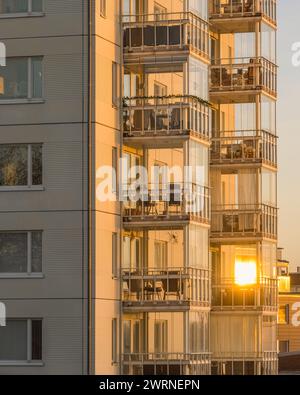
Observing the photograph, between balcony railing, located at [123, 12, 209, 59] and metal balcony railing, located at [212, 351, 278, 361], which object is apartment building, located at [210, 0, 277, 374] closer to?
metal balcony railing, located at [212, 351, 278, 361]

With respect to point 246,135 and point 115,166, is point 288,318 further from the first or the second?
point 115,166

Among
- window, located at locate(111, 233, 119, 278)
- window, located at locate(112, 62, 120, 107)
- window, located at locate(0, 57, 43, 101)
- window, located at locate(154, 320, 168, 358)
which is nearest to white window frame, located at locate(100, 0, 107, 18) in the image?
window, located at locate(112, 62, 120, 107)

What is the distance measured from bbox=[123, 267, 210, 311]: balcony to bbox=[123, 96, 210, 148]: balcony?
7.57 feet

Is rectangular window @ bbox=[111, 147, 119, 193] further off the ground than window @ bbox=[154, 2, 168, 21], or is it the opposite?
window @ bbox=[154, 2, 168, 21]

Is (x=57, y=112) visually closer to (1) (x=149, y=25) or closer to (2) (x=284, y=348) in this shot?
(1) (x=149, y=25)

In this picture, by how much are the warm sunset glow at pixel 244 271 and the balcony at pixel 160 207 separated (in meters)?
2.94

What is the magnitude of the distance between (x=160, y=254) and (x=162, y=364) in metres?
2.23

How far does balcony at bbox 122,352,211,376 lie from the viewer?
3653 centimetres

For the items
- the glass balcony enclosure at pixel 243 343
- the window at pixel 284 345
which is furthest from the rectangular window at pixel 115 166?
the window at pixel 284 345

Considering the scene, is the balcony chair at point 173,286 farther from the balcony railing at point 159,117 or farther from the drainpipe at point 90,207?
the balcony railing at point 159,117

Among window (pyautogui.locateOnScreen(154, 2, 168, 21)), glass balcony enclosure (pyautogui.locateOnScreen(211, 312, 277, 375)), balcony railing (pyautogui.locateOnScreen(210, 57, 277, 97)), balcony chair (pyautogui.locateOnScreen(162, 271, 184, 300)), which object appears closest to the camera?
balcony chair (pyautogui.locateOnScreen(162, 271, 184, 300))

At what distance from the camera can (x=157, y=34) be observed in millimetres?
37031

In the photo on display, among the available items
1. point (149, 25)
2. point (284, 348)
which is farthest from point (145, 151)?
point (284, 348)

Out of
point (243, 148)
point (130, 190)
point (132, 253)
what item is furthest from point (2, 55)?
point (243, 148)
